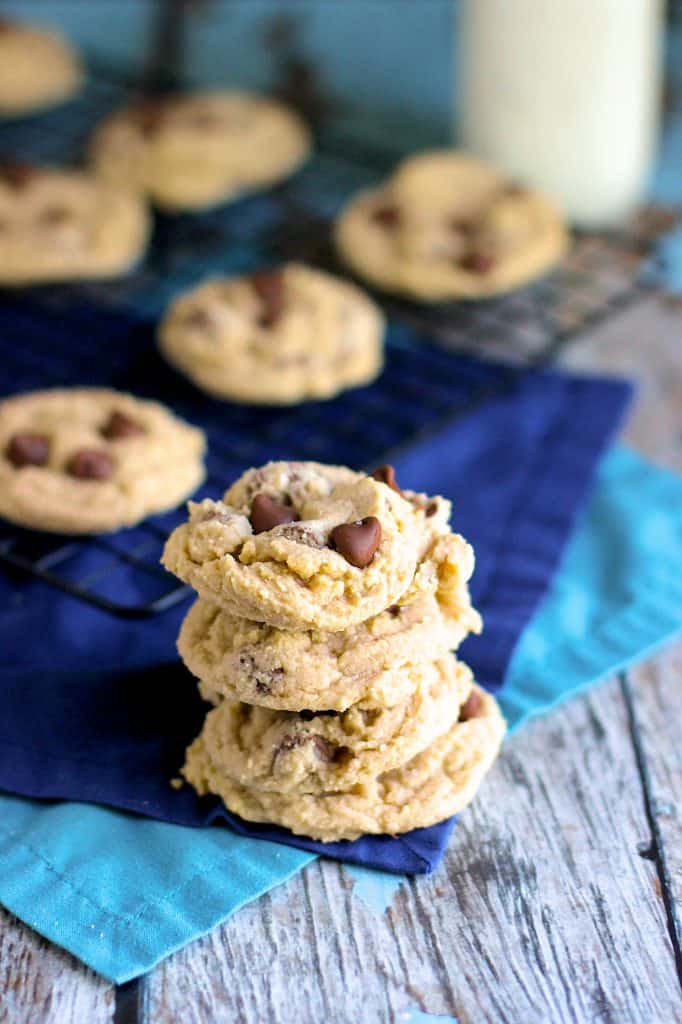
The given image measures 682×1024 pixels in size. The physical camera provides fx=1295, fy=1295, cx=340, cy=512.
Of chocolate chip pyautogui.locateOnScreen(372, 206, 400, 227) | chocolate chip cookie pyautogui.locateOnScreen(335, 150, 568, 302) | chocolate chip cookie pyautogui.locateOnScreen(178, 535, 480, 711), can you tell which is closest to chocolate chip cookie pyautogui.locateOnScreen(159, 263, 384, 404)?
chocolate chip cookie pyautogui.locateOnScreen(335, 150, 568, 302)

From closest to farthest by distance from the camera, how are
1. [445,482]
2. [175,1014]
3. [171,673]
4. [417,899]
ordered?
[175,1014] → [417,899] → [171,673] → [445,482]

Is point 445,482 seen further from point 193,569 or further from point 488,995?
point 488,995

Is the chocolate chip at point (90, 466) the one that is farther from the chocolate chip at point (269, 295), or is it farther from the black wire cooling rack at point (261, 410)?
the chocolate chip at point (269, 295)

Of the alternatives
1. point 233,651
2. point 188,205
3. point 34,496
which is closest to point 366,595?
point 233,651

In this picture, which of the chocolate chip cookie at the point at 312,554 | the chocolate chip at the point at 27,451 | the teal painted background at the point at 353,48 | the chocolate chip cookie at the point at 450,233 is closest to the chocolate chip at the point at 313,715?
the chocolate chip cookie at the point at 312,554

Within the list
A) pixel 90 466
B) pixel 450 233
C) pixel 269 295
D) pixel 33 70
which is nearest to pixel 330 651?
pixel 90 466

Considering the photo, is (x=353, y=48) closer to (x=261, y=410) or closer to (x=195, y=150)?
(x=195, y=150)
